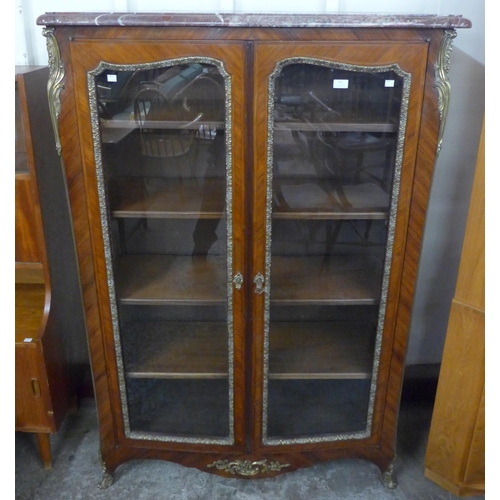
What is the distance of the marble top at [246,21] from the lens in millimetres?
940

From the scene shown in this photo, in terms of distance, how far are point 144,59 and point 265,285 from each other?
559mm

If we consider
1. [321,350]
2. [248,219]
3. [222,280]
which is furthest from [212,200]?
[321,350]

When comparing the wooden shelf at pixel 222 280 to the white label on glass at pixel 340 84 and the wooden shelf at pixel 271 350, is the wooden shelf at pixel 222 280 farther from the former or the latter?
the white label on glass at pixel 340 84

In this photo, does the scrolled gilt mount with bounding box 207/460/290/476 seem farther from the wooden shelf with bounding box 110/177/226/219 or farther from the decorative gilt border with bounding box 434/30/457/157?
the decorative gilt border with bounding box 434/30/457/157

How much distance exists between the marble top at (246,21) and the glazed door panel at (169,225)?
42mm

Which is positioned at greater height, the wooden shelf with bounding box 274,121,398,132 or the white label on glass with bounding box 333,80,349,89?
the white label on glass with bounding box 333,80,349,89

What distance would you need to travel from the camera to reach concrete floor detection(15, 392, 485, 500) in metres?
1.37

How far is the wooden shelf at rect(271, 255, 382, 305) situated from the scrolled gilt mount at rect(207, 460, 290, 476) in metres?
0.46

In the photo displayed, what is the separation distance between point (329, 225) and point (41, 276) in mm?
827

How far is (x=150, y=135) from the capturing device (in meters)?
1.12

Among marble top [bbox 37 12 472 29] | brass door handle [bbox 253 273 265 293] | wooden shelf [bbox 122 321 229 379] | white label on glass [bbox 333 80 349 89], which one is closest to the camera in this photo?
marble top [bbox 37 12 472 29]

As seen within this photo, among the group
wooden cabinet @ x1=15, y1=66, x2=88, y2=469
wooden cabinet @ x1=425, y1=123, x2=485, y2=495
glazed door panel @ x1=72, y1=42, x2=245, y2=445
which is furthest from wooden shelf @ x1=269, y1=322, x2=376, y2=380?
wooden cabinet @ x1=15, y1=66, x2=88, y2=469

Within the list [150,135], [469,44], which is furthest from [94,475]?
[469,44]

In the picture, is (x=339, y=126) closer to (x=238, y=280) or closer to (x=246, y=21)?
(x=246, y=21)
